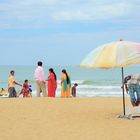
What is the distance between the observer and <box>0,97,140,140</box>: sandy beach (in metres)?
9.95

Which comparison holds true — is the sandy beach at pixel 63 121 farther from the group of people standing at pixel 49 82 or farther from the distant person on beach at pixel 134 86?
the group of people standing at pixel 49 82

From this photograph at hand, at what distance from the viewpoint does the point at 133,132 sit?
10266 millimetres

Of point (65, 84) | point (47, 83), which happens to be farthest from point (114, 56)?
point (47, 83)

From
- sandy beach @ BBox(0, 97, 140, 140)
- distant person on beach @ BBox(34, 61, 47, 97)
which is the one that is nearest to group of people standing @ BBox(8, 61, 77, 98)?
distant person on beach @ BBox(34, 61, 47, 97)

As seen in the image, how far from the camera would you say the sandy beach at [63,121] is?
9945 mm

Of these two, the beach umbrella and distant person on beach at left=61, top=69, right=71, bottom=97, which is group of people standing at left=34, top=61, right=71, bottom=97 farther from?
the beach umbrella

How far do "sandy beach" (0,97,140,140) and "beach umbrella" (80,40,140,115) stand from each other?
1.39 meters

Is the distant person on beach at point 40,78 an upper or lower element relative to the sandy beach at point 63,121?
upper

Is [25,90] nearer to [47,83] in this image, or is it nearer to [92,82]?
[47,83]

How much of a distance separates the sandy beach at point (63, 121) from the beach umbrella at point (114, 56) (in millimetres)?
1391

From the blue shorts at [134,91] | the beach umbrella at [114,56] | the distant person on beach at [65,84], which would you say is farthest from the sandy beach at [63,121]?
the distant person on beach at [65,84]

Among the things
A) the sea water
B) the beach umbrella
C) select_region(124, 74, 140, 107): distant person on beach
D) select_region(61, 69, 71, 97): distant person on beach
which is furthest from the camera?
the sea water

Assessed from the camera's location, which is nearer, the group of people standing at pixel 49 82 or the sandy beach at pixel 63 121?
the sandy beach at pixel 63 121

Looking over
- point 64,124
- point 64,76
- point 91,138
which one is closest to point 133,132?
point 91,138
